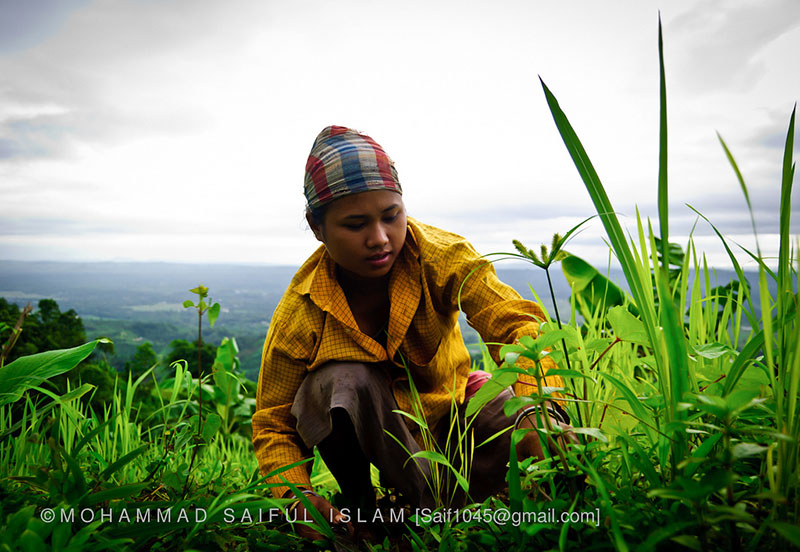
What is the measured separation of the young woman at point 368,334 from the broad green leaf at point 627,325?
380 millimetres

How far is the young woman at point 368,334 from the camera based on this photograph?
4.89 ft

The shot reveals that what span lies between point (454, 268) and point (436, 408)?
1.73 feet

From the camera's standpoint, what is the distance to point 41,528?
798mm

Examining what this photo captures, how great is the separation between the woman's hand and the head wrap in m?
0.94

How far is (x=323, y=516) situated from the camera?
1.34 m

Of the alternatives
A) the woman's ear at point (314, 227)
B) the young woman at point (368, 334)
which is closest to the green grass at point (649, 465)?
the young woman at point (368, 334)

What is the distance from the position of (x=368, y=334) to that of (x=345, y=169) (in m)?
0.62

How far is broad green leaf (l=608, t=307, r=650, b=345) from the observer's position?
960mm

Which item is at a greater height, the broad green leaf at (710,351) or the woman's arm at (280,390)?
the broad green leaf at (710,351)

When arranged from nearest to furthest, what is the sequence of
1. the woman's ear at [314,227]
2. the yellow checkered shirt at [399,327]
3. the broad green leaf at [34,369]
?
the broad green leaf at [34,369] → the yellow checkered shirt at [399,327] → the woman's ear at [314,227]

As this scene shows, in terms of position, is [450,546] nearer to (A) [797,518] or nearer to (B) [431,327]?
(A) [797,518]

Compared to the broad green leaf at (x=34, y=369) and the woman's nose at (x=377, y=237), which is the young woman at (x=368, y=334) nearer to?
the woman's nose at (x=377, y=237)

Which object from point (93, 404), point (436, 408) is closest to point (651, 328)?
point (436, 408)

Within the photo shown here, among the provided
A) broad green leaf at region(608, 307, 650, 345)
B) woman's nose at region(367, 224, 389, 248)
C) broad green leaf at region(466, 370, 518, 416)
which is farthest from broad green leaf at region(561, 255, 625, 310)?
broad green leaf at region(466, 370, 518, 416)
